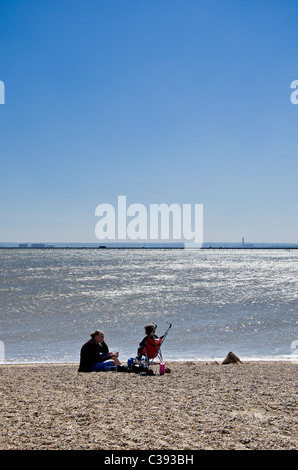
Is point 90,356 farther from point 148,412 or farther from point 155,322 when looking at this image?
point 155,322

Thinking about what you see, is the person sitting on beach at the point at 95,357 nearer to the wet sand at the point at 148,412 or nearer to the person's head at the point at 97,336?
the person's head at the point at 97,336

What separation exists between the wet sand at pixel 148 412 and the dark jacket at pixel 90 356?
0.82m

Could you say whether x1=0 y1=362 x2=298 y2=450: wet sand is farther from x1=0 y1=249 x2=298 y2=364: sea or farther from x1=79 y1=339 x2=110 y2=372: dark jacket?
x1=0 y1=249 x2=298 y2=364: sea

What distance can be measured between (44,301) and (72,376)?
22681 mm

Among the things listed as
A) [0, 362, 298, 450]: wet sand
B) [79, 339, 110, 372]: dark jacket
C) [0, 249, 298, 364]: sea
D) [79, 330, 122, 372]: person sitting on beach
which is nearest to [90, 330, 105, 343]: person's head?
[79, 330, 122, 372]: person sitting on beach

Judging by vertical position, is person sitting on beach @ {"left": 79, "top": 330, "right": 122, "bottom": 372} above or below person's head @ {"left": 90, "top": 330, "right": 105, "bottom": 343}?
below

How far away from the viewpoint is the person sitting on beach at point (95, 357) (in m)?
9.91

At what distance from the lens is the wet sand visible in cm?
496

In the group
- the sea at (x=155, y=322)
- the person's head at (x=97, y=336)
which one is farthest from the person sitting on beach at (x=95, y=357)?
the sea at (x=155, y=322)

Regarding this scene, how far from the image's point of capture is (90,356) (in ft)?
32.7

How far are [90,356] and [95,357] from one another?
15 cm

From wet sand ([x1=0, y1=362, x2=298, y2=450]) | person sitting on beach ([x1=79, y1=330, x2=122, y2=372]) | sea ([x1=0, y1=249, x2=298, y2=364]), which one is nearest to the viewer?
wet sand ([x1=0, y1=362, x2=298, y2=450])

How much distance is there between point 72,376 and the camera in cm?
910
